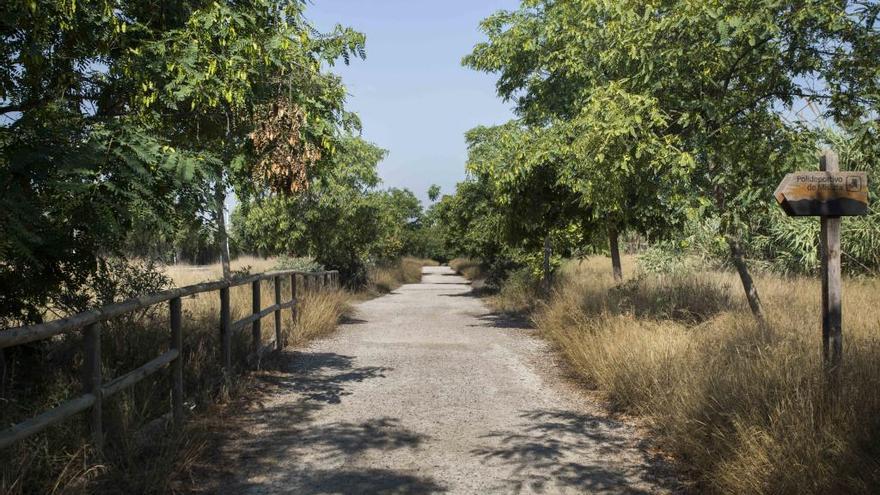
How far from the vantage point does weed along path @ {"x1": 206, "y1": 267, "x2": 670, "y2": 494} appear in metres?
4.97

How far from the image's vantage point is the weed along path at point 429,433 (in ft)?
16.3

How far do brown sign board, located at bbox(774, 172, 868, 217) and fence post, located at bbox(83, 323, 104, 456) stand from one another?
17.2ft

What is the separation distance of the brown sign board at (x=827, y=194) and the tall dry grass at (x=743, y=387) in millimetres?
1203

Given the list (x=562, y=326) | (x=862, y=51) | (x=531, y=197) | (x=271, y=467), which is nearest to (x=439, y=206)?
(x=531, y=197)

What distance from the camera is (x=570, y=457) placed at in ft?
18.2

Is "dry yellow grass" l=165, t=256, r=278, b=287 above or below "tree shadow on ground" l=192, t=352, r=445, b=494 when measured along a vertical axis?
above

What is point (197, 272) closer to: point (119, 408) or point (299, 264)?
point (299, 264)

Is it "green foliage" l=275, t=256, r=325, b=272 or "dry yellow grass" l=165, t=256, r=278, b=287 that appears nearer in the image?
"dry yellow grass" l=165, t=256, r=278, b=287

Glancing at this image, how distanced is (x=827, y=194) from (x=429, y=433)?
3.93 meters

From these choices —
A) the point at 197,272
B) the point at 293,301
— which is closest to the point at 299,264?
the point at 197,272

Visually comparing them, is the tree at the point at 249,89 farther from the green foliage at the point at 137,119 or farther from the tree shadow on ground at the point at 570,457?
the tree shadow on ground at the point at 570,457

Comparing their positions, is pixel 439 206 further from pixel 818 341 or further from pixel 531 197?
pixel 818 341

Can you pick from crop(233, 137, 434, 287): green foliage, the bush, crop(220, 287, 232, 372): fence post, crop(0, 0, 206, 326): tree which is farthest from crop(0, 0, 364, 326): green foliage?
the bush

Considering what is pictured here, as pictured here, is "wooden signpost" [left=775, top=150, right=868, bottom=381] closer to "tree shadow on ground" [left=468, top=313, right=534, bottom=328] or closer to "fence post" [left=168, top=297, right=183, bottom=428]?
"fence post" [left=168, top=297, right=183, bottom=428]
